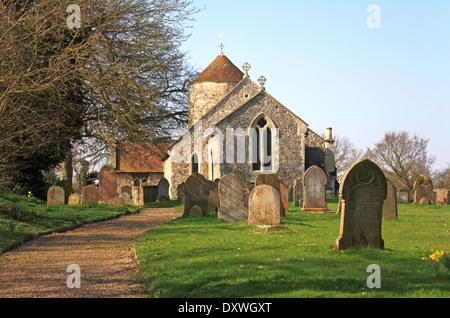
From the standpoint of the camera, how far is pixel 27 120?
13.8 m

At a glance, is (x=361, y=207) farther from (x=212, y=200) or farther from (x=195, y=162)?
(x=195, y=162)

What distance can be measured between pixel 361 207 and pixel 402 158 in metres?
35.6

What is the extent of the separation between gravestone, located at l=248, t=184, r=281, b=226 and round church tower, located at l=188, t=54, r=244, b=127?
83.8 ft

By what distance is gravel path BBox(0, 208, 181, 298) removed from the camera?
6.84 meters

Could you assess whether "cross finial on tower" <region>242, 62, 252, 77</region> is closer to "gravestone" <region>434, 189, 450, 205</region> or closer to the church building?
the church building

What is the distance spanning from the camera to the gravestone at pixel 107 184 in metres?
22.0

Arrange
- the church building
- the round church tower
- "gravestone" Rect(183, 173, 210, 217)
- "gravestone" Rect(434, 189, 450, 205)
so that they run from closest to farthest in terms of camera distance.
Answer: "gravestone" Rect(183, 173, 210, 217), "gravestone" Rect(434, 189, 450, 205), the church building, the round church tower

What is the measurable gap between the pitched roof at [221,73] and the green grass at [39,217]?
21.2 meters

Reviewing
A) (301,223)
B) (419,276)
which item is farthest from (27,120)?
(419,276)

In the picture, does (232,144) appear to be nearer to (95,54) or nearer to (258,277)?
(95,54)

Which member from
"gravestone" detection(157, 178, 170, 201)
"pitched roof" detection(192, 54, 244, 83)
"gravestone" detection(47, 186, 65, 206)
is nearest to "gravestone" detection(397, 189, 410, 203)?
"gravestone" detection(157, 178, 170, 201)

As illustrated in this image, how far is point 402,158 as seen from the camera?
42.6 metres

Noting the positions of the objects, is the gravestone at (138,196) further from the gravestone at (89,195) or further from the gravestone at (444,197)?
the gravestone at (444,197)
